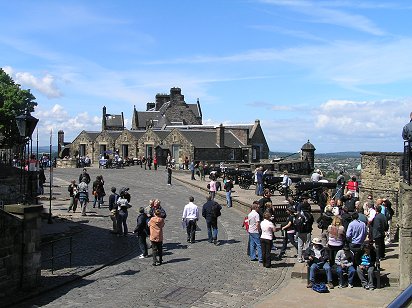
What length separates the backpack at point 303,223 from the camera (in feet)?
43.7

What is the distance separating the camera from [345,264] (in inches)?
444

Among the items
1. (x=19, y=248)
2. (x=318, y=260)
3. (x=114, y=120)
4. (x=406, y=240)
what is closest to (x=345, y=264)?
(x=318, y=260)

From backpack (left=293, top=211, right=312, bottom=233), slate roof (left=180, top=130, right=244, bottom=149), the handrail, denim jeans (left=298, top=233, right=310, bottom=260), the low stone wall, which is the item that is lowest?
denim jeans (left=298, top=233, right=310, bottom=260)

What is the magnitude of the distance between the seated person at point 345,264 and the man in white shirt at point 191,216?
5287mm

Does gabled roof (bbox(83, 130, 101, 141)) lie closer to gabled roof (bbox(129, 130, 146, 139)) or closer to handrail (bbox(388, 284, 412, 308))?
gabled roof (bbox(129, 130, 146, 139))

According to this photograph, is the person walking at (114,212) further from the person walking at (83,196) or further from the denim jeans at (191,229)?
the person walking at (83,196)

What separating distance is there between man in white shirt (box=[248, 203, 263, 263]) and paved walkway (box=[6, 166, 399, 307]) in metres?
0.29

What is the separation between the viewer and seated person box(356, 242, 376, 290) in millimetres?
10938

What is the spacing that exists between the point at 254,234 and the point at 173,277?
2723 millimetres

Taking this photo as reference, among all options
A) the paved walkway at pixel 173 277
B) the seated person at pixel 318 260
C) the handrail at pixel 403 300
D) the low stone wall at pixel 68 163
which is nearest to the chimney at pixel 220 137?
the low stone wall at pixel 68 163

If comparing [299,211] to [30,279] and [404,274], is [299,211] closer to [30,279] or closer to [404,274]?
[404,274]

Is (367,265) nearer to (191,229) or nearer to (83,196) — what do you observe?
(191,229)

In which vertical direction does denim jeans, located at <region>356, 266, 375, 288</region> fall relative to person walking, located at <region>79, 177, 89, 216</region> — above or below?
below

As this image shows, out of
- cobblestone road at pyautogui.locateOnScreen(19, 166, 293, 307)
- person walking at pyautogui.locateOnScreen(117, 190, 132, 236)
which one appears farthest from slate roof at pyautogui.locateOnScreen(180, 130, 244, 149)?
person walking at pyautogui.locateOnScreen(117, 190, 132, 236)
